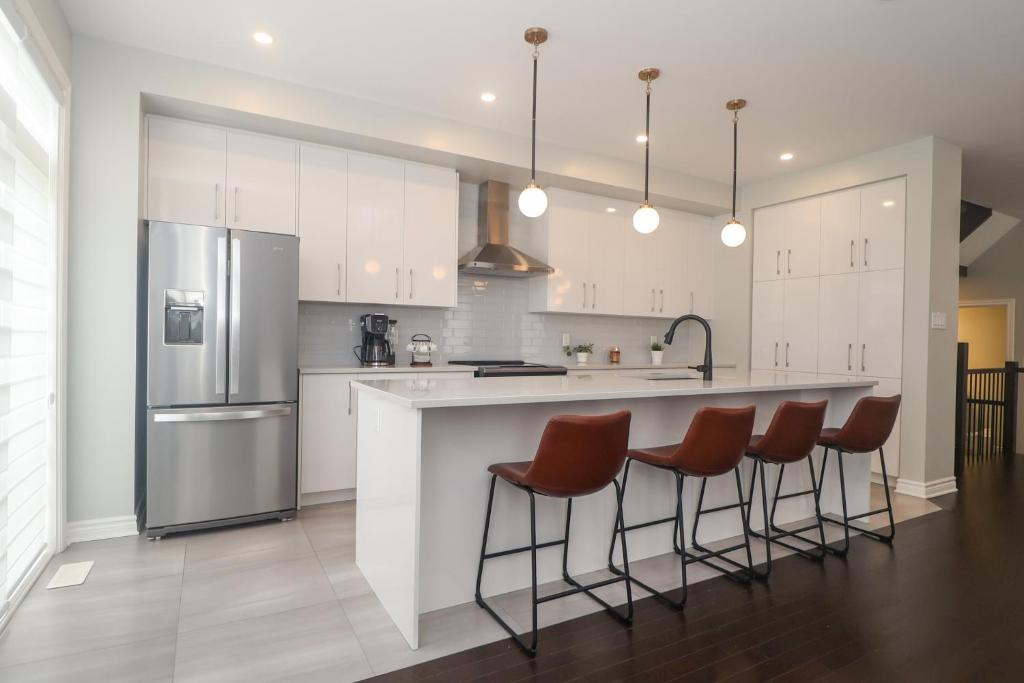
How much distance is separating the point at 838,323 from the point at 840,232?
0.79 metres

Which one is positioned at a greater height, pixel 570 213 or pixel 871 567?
pixel 570 213

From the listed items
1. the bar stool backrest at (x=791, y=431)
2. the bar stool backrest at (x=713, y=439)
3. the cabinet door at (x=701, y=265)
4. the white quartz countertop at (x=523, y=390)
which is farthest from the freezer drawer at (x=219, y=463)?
the cabinet door at (x=701, y=265)

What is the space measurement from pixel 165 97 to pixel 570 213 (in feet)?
10.3

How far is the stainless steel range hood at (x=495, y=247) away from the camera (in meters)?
4.51

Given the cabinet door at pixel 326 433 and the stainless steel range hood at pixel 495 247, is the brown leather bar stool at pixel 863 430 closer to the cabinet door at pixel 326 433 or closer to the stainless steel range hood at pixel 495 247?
the stainless steel range hood at pixel 495 247

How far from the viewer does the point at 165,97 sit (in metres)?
3.19

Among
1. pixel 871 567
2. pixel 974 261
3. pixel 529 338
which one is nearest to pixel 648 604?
pixel 871 567

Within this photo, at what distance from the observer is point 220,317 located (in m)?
3.17

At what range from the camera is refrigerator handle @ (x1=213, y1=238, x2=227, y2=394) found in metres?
3.16

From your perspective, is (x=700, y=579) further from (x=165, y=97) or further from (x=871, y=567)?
(x=165, y=97)

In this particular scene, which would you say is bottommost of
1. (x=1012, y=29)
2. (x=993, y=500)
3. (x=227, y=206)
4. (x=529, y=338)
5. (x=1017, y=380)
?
(x=993, y=500)

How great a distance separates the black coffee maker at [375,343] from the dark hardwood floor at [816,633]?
2536 millimetres

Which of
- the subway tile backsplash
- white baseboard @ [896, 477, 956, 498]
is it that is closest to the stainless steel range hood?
the subway tile backsplash

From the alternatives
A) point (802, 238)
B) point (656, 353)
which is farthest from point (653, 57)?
point (656, 353)
